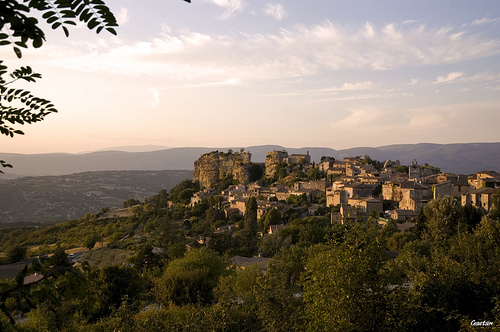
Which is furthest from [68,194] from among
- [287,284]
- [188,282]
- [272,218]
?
[287,284]

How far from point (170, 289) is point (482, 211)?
27.5 m

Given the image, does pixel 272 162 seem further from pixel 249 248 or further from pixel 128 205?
pixel 249 248

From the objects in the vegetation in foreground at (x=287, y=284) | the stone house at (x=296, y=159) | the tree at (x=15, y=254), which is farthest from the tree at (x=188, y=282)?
the stone house at (x=296, y=159)

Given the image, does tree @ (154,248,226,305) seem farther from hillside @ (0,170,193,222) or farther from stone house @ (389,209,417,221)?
hillside @ (0,170,193,222)

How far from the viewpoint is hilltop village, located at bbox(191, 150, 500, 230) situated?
36.6 m

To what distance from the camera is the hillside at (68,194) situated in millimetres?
76938

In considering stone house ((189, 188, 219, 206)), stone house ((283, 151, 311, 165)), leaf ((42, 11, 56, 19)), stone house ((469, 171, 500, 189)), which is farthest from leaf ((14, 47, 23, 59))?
stone house ((283, 151, 311, 165))

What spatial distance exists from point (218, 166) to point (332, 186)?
85.4 ft

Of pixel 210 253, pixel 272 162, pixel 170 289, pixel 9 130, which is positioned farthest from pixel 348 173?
pixel 9 130

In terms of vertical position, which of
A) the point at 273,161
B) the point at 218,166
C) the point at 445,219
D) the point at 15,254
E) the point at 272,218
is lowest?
the point at 15,254

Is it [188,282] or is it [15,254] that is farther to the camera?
[15,254]

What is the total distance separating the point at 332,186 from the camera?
48.4m

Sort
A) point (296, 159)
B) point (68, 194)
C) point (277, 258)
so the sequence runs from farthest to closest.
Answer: point (68, 194) < point (296, 159) < point (277, 258)

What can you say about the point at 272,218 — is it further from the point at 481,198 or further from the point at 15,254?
the point at 15,254
